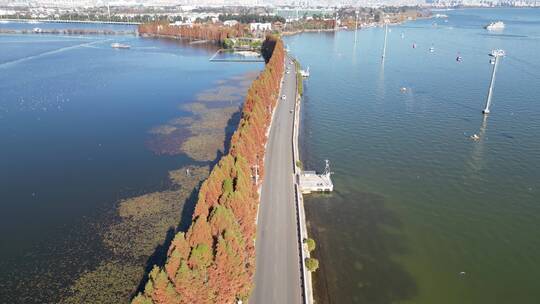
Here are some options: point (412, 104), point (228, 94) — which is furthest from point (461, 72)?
point (228, 94)

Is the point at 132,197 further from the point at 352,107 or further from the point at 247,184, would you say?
the point at 352,107

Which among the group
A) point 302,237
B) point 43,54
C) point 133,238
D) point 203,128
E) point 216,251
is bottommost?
point 133,238

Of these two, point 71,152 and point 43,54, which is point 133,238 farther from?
point 43,54

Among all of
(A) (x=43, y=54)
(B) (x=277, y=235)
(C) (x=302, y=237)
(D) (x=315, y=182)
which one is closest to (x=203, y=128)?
(D) (x=315, y=182)

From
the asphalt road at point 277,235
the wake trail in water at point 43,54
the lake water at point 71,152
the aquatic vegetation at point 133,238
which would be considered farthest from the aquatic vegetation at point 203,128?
the wake trail in water at point 43,54

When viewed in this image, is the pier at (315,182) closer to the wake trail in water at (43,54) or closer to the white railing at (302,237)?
the white railing at (302,237)
